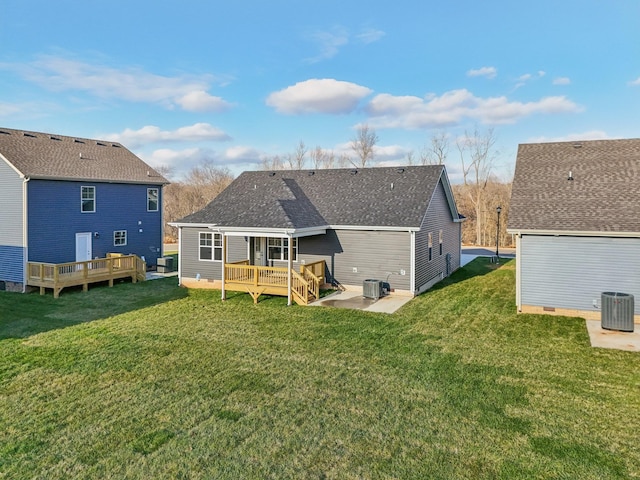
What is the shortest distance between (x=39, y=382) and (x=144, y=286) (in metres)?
10.3

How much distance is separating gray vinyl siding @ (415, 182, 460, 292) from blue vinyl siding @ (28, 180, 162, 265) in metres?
14.0

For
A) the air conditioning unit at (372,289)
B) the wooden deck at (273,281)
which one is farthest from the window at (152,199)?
the air conditioning unit at (372,289)

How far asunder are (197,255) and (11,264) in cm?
728

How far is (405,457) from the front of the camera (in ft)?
16.1

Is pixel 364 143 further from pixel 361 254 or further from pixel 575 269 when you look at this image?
pixel 575 269

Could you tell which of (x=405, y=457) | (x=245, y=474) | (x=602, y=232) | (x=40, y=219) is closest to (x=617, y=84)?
(x=602, y=232)

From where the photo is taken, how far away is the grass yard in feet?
15.8

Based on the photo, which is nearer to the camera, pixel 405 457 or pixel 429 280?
pixel 405 457

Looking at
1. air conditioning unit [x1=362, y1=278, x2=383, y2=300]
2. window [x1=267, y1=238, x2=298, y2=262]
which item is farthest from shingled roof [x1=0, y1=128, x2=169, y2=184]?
air conditioning unit [x1=362, y1=278, x2=383, y2=300]

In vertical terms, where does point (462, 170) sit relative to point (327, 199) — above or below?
above

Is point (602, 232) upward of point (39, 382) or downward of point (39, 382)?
upward

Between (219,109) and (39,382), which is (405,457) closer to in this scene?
(39,382)

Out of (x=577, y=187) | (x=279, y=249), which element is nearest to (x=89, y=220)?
(x=279, y=249)

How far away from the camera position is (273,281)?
14180mm
